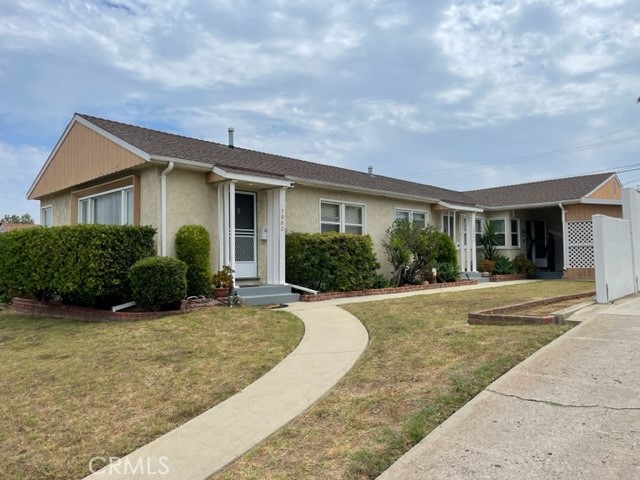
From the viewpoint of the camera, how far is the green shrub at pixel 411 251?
15.3 metres

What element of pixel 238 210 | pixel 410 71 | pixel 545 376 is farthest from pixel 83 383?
pixel 410 71

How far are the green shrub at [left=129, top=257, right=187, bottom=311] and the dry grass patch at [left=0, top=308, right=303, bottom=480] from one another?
0.55m

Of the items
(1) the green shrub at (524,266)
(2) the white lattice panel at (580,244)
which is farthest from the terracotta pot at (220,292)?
(2) the white lattice panel at (580,244)

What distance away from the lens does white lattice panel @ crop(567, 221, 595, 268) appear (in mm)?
19750

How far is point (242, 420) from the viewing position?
4.20 meters

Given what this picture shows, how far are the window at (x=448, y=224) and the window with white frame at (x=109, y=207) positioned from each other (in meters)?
12.3

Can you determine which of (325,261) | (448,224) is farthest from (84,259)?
(448,224)

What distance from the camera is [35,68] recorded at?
48.1 feet

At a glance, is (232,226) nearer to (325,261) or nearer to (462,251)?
(325,261)

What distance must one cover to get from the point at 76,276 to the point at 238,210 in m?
4.26

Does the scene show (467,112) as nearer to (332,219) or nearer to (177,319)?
(332,219)

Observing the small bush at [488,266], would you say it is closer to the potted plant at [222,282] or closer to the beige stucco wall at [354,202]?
the beige stucco wall at [354,202]

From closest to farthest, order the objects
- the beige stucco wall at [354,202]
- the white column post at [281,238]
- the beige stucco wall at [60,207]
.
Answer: the white column post at [281,238] < the beige stucco wall at [354,202] < the beige stucco wall at [60,207]

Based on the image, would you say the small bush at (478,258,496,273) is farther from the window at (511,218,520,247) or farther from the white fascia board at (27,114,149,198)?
the white fascia board at (27,114,149,198)
